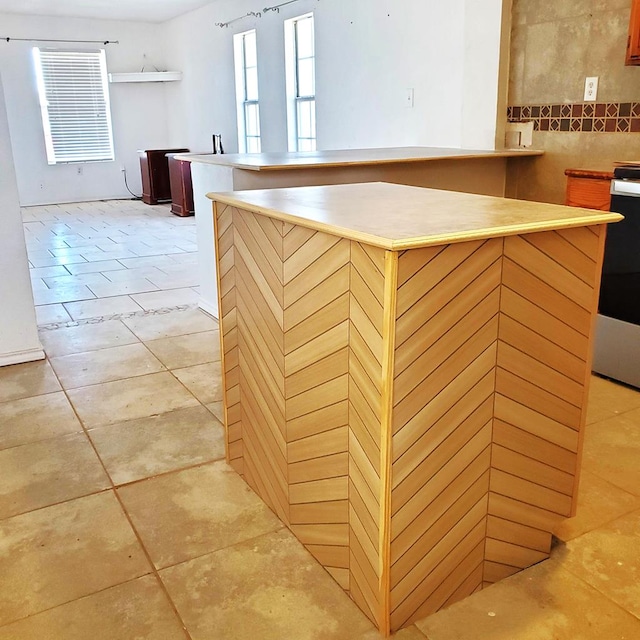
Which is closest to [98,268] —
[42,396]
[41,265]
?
[41,265]

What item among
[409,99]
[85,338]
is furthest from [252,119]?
[85,338]

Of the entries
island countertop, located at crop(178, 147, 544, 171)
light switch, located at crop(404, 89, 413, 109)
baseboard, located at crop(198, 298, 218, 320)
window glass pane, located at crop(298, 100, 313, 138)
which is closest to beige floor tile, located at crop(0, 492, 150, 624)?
island countertop, located at crop(178, 147, 544, 171)

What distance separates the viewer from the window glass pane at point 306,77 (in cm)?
640

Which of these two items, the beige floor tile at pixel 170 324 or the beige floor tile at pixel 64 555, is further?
the beige floor tile at pixel 170 324

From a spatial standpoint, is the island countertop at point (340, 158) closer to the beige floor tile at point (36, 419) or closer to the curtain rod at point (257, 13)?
the beige floor tile at point (36, 419)

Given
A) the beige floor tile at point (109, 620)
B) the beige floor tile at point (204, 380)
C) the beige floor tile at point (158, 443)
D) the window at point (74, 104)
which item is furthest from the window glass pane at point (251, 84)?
the beige floor tile at point (109, 620)

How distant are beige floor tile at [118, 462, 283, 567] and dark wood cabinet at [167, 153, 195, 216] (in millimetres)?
6031

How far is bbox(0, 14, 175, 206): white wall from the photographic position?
8.93 meters

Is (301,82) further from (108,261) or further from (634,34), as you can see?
(634,34)

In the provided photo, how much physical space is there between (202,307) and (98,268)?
1691mm

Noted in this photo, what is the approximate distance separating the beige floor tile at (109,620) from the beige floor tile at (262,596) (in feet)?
0.14

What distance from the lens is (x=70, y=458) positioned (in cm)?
238

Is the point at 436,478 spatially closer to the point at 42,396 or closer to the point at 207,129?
the point at 42,396

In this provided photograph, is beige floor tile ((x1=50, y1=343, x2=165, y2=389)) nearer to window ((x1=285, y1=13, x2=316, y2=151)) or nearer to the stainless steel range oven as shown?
the stainless steel range oven
